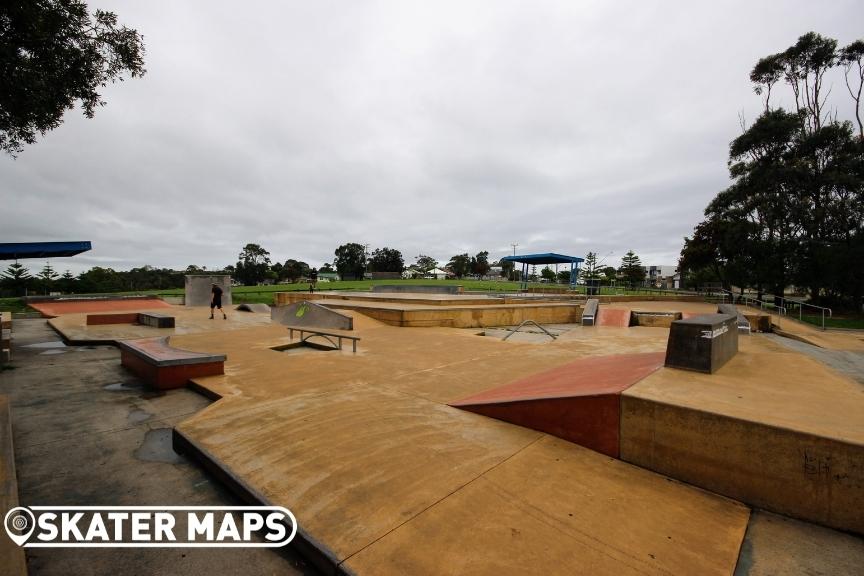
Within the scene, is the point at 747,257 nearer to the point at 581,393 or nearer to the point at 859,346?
the point at 859,346

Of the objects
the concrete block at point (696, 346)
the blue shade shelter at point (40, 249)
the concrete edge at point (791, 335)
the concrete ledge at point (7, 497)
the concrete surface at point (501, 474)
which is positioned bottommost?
the concrete edge at point (791, 335)

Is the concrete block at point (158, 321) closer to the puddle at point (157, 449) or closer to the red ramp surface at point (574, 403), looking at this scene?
the puddle at point (157, 449)

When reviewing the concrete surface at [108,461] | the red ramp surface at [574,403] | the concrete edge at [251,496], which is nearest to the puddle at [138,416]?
the concrete surface at [108,461]

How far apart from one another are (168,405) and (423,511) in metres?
4.35

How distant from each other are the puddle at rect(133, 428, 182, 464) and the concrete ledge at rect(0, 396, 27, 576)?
0.95m

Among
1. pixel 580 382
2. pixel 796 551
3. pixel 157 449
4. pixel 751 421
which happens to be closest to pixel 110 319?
pixel 157 449

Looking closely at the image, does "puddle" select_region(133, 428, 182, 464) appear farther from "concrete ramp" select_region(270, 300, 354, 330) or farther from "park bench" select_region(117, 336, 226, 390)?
"concrete ramp" select_region(270, 300, 354, 330)

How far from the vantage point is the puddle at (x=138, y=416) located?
14.4 feet

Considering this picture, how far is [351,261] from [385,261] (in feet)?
39.5

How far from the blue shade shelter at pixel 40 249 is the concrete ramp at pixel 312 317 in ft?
24.9

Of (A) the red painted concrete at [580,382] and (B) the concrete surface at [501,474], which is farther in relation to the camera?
(A) the red painted concrete at [580,382]

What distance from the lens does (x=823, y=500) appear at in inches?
93.0

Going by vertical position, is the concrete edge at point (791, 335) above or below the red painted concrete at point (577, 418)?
below

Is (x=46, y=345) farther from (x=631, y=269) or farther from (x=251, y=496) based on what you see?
(x=631, y=269)
